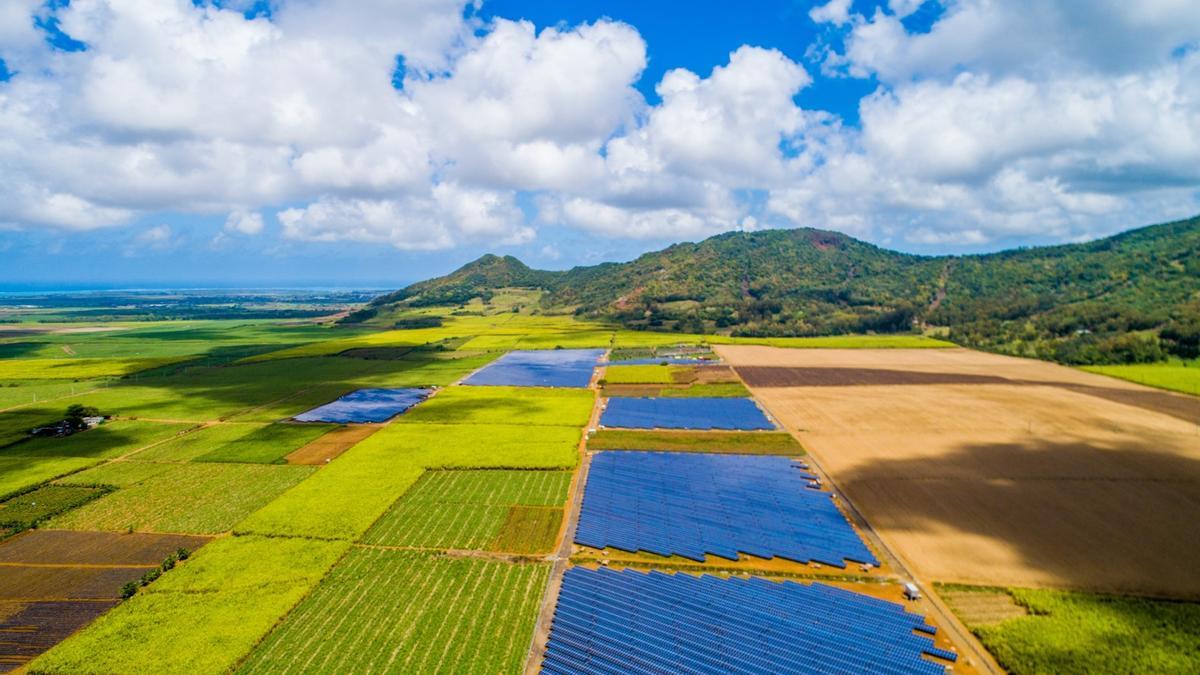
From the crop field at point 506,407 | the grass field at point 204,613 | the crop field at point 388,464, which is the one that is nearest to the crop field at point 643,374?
the crop field at point 506,407

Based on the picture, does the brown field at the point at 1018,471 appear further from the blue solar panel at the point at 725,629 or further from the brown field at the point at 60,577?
the brown field at the point at 60,577

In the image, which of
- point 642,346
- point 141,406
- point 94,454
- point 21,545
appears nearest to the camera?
point 21,545

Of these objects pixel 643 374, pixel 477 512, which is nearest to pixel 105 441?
pixel 477 512

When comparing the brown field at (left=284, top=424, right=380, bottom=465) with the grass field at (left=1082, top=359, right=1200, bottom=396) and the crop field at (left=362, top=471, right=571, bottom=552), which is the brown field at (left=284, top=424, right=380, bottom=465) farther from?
the grass field at (left=1082, top=359, right=1200, bottom=396)

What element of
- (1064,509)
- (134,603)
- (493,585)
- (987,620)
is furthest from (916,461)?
(134,603)

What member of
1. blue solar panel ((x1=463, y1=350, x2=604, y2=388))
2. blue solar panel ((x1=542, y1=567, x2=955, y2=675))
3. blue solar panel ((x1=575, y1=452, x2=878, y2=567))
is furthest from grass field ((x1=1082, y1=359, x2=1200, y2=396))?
blue solar panel ((x1=463, y1=350, x2=604, y2=388))

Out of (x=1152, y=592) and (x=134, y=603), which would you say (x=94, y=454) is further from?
(x=1152, y=592)
